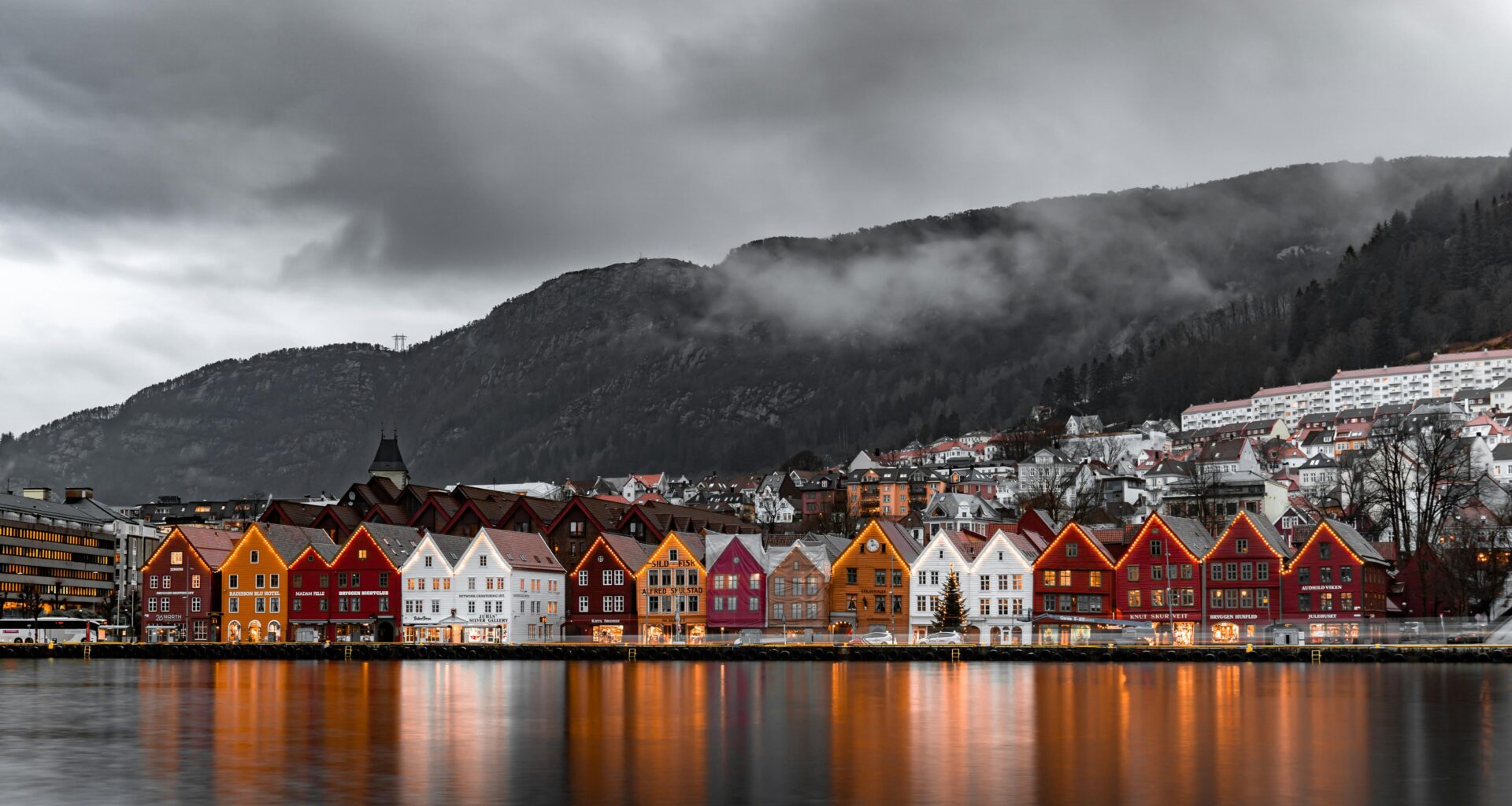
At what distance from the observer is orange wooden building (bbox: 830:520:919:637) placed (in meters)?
123

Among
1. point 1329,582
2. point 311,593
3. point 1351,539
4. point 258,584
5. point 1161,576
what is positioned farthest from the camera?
point 258,584

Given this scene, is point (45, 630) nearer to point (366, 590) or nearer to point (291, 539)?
point (291, 539)

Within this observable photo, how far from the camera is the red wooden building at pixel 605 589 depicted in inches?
5039

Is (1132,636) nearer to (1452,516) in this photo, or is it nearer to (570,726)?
(1452,516)

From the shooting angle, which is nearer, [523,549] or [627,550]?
[523,549]

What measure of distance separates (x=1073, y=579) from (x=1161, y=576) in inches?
250

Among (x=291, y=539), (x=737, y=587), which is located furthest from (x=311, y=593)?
(x=737, y=587)

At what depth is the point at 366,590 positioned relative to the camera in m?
128

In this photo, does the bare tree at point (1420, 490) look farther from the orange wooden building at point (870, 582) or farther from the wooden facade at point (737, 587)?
the wooden facade at point (737, 587)

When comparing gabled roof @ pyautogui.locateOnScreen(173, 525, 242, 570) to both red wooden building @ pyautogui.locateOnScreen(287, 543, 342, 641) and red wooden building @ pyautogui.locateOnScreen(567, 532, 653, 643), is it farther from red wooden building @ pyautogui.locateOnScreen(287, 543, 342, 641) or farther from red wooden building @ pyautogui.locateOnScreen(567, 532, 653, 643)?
red wooden building @ pyautogui.locateOnScreen(567, 532, 653, 643)

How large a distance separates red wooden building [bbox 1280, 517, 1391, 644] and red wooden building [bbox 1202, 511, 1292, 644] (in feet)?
3.49

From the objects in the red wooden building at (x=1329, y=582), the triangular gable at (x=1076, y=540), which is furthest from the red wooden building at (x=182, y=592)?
the red wooden building at (x=1329, y=582)

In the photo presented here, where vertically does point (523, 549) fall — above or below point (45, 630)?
above

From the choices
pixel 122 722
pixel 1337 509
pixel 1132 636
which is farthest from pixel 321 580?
pixel 1337 509
